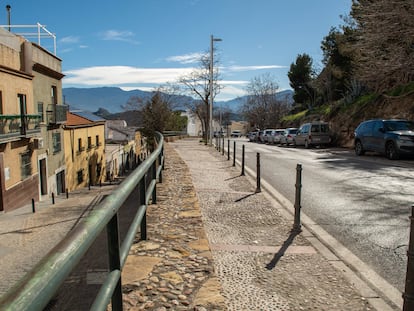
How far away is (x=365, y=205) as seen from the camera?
23.4 feet

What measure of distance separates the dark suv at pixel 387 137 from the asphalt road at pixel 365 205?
78.6 inches

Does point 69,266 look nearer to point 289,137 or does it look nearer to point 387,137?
point 387,137

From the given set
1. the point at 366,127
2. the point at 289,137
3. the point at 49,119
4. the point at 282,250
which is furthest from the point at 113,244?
the point at 289,137

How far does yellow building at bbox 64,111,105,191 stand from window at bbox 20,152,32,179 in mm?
7594

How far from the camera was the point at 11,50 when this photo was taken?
67.3 ft

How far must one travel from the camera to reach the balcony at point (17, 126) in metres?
18.4

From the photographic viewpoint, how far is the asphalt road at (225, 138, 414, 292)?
4613 millimetres

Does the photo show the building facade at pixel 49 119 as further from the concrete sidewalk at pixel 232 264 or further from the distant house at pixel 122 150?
the concrete sidewalk at pixel 232 264

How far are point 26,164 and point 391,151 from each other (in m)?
19.1

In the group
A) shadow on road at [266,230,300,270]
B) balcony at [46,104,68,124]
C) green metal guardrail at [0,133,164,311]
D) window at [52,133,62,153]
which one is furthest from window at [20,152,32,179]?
green metal guardrail at [0,133,164,311]

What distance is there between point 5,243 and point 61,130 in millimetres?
17989

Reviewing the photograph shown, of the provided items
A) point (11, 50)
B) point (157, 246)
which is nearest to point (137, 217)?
point (157, 246)

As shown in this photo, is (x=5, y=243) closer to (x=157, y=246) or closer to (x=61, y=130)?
(x=157, y=246)

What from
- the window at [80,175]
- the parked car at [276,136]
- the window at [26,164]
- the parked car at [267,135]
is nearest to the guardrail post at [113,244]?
the window at [26,164]
